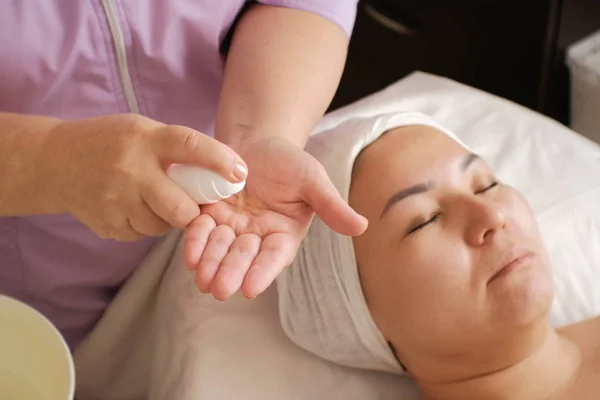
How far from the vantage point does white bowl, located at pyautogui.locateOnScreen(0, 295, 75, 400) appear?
732mm

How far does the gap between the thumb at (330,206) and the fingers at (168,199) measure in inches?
4.2

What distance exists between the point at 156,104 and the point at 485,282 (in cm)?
45

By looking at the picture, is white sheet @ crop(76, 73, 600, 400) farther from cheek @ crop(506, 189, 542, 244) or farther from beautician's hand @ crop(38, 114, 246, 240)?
beautician's hand @ crop(38, 114, 246, 240)

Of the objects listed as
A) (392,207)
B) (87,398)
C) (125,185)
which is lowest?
(87,398)

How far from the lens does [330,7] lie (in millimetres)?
872

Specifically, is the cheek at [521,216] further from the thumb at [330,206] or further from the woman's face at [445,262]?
the thumb at [330,206]

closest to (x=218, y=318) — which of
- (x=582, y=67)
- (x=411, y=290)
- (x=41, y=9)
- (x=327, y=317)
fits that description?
(x=327, y=317)

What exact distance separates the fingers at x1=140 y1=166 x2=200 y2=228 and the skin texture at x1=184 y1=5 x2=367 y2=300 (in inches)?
0.5

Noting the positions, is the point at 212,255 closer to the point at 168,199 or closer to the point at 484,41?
the point at 168,199

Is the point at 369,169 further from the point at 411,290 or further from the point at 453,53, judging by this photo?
the point at 453,53

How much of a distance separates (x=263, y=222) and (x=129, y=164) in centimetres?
14

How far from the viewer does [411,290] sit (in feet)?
2.57

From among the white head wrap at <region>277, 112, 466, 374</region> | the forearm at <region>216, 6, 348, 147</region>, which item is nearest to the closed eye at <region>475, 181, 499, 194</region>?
the white head wrap at <region>277, 112, 466, 374</region>

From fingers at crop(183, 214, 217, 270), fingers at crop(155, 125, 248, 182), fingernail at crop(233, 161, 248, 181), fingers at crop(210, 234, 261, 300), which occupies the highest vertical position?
fingers at crop(155, 125, 248, 182)
